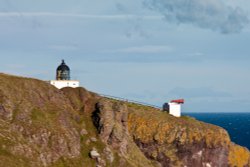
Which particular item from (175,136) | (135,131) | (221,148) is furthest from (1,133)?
(221,148)

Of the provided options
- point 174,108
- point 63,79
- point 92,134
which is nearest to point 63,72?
point 63,79

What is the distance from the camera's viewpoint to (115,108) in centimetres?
11000

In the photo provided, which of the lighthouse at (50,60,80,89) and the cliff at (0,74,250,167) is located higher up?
the lighthouse at (50,60,80,89)

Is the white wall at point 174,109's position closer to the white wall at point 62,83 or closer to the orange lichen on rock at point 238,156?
the orange lichen on rock at point 238,156

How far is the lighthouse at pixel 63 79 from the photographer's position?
397ft

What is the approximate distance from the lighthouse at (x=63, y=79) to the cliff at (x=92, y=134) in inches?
256

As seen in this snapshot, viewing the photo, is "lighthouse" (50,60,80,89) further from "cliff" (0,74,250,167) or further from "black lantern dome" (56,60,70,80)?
"cliff" (0,74,250,167)

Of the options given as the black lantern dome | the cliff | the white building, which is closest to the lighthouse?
the black lantern dome

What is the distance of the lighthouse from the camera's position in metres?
121

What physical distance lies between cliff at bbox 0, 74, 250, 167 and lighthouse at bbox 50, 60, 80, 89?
21.3ft

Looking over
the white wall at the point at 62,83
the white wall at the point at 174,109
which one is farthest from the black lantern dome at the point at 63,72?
the white wall at the point at 174,109

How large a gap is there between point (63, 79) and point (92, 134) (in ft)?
87.6

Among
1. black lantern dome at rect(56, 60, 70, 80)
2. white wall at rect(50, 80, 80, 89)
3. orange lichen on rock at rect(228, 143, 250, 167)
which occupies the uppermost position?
black lantern dome at rect(56, 60, 70, 80)

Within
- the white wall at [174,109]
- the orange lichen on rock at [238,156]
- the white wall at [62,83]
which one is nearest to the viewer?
the white wall at [62,83]
